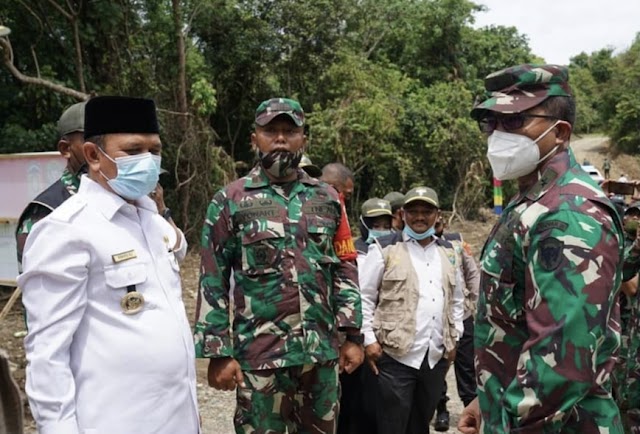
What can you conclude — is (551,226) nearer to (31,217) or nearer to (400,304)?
(400,304)

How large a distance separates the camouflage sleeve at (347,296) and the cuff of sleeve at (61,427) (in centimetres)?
156

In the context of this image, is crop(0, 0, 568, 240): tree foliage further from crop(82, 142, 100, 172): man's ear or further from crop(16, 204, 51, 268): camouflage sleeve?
crop(82, 142, 100, 172): man's ear

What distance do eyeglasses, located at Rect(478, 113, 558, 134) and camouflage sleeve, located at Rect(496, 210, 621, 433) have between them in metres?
0.36

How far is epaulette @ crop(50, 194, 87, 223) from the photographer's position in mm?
1760

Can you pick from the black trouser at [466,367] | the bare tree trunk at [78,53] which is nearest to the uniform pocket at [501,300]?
the black trouser at [466,367]

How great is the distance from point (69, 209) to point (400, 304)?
7.23 feet

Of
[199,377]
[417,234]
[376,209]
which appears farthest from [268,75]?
[417,234]

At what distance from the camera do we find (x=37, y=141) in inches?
330

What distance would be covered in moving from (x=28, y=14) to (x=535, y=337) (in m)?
9.23

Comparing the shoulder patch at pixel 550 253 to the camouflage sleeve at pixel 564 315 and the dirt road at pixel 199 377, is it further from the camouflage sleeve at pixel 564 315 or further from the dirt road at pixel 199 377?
A: the dirt road at pixel 199 377

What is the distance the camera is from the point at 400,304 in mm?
3543

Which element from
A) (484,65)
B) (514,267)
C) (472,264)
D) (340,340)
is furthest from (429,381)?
(484,65)

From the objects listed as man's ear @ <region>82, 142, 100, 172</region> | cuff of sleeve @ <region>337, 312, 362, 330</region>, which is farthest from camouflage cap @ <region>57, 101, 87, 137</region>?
cuff of sleeve @ <region>337, 312, 362, 330</region>

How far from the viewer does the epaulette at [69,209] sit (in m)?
1.76
